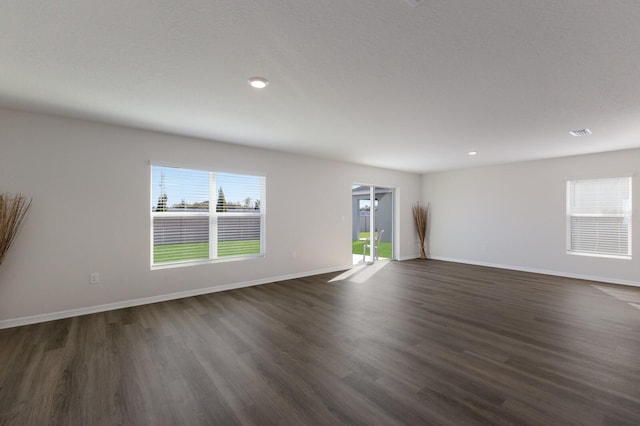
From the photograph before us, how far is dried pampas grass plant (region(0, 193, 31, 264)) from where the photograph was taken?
311 centimetres

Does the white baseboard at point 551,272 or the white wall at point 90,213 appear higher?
the white wall at point 90,213

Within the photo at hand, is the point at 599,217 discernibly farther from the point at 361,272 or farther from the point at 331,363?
the point at 331,363

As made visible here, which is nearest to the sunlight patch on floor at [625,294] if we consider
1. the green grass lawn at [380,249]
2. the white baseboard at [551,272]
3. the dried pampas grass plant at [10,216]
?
the white baseboard at [551,272]

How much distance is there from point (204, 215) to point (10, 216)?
2.12m

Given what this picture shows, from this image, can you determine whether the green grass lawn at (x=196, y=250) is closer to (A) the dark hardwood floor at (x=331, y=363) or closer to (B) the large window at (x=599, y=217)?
(A) the dark hardwood floor at (x=331, y=363)

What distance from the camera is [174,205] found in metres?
4.37

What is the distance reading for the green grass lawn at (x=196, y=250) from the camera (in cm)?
428

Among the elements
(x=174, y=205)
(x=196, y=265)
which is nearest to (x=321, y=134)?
(x=174, y=205)

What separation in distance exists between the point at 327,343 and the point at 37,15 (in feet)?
10.5

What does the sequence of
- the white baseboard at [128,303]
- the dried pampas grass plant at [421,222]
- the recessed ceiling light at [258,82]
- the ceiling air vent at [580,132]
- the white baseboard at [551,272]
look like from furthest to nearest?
the dried pampas grass plant at [421,222] < the white baseboard at [551,272] < the ceiling air vent at [580,132] < the white baseboard at [128,303] < the recessed ceiling light at [258,82]

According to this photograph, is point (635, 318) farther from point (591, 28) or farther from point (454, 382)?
point (591, 28)

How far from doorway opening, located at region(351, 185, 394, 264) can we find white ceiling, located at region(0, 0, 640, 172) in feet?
12.0

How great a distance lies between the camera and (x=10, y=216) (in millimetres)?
3203

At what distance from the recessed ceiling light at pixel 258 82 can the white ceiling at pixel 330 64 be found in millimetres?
77
